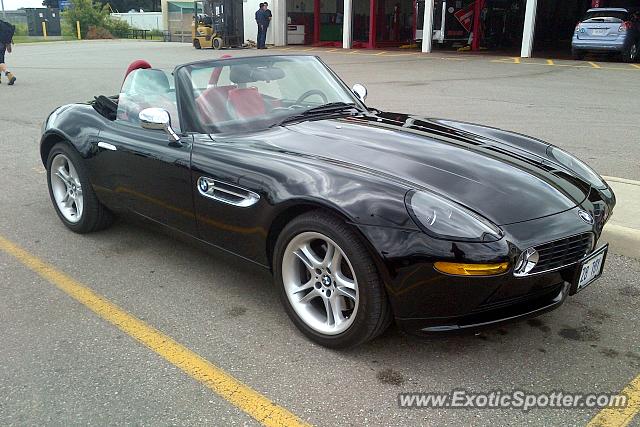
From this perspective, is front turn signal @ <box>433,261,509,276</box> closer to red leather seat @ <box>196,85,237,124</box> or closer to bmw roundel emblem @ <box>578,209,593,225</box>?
bmw roundel emblem @ <box>578,209,593,225</box>

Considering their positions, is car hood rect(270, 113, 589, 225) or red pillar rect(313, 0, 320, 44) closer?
car hood rect(270, 113, 589, 225)

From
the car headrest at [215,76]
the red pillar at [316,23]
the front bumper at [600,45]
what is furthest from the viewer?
the red pillar at [316,23]

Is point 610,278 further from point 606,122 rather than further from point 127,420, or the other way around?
point 606,122

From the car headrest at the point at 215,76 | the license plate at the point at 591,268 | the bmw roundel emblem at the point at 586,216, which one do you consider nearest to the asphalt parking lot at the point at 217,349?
the license plate at the point at 591,268

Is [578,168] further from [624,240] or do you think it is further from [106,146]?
[106,146]

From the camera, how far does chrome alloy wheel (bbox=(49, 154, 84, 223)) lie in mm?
4570

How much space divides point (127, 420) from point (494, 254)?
1.70 meters

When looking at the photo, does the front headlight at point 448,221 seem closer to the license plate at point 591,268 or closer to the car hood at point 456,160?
the car hood at point 456,160

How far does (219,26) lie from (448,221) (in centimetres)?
2907

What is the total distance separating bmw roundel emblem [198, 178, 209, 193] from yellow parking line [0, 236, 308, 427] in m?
0.83

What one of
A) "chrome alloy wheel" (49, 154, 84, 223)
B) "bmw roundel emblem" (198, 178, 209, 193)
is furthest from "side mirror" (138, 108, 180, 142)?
"chrome alloy wheel" (49, 154, 84, 223)

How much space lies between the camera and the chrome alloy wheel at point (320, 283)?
2814 millimetres

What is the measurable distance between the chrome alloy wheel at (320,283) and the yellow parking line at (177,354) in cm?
53

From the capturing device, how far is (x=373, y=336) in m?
2.77
